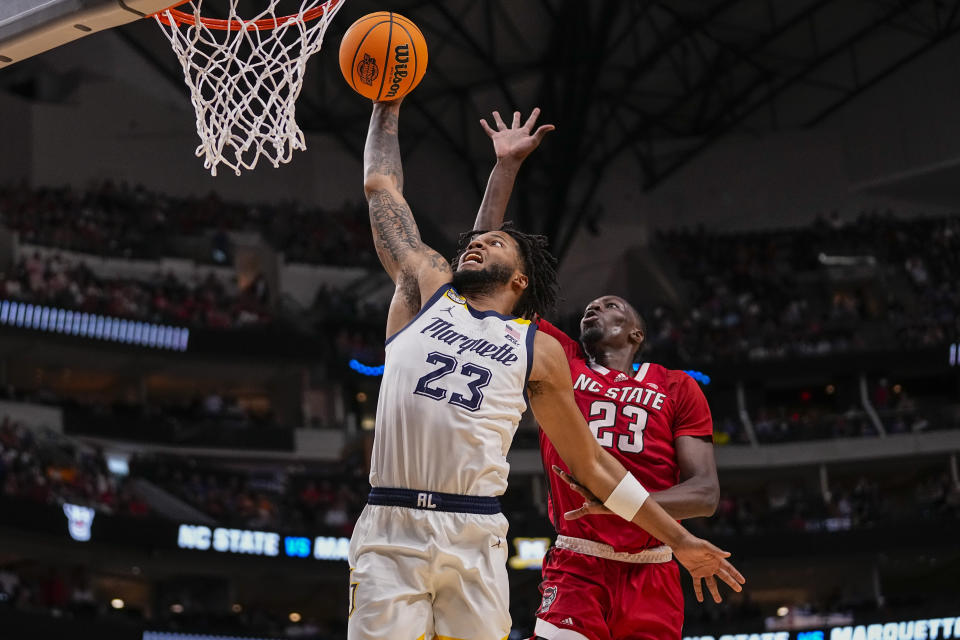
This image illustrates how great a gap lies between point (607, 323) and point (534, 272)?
45.3 inches

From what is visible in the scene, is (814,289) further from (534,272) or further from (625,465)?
(534,272)

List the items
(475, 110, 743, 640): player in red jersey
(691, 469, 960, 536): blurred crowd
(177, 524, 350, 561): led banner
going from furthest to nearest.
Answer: (691, 469, 960, 536): blurred crowd
(177, 524, 350, 561): led banner
(475, 110, 743, 640): player in red jersey

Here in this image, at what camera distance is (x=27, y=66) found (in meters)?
30.7

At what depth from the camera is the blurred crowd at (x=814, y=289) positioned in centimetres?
3059

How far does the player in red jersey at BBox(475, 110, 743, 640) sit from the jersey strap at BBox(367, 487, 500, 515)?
725 millimetres

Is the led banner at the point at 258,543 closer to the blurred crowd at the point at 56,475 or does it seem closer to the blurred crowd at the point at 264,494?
the blurred crowd at the point at 264,494

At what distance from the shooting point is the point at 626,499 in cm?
464

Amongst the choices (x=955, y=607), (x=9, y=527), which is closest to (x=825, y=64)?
(x=955, y=607)

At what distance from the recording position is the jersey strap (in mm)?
4156

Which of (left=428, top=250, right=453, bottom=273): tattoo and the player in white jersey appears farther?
(left=428, top=250, right=453, bottom=273): tattoo

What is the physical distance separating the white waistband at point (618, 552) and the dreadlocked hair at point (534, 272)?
1064 mm

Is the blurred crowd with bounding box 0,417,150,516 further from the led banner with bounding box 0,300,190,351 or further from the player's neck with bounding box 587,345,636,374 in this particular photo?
the player's neck with bounding box 587,345,636,374

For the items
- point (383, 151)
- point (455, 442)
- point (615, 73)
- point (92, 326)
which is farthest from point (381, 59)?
point (615, 73)

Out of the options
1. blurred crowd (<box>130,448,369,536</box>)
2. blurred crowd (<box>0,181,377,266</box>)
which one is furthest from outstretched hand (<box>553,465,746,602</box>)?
blurred crowd (<box>0,181,377,266</box>)
